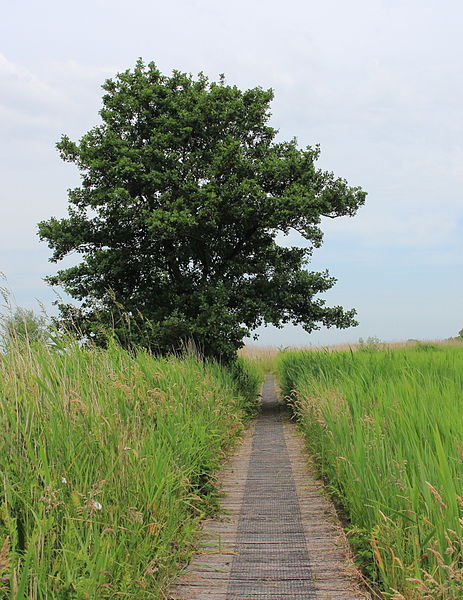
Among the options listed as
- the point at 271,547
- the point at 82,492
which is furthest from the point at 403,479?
the point at 82,492

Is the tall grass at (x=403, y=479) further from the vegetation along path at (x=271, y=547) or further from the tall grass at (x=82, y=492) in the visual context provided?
the tall grass at (x=82, y=492)

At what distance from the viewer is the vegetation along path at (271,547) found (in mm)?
4008

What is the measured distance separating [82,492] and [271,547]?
1.92 m

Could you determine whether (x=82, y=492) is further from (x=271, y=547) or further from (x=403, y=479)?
(x=403, y=479)

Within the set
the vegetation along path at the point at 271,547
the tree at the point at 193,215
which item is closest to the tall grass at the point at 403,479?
the vegetation along path at the point at 271,547

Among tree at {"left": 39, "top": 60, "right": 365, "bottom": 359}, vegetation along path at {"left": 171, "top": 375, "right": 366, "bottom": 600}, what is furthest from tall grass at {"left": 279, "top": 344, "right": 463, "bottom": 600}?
tree at {"left": 39, "top": 60, "right": 365, "bottom": 359}

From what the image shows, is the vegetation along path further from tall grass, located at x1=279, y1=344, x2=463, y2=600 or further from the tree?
the tree

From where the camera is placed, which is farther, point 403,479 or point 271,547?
point 271,547

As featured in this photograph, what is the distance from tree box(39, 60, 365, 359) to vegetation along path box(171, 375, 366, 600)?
6.13 m

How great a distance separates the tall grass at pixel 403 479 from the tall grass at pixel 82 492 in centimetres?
147

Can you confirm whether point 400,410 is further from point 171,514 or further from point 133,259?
point 133,259

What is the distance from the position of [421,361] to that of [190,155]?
7429 millimetres

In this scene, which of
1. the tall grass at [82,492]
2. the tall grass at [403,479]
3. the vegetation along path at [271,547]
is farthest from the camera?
the vegetation along path at [271,547]

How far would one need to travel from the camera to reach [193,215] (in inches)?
514
